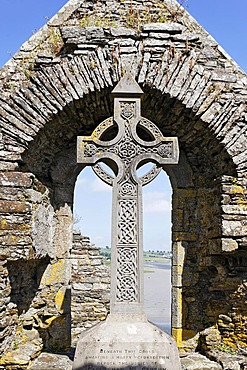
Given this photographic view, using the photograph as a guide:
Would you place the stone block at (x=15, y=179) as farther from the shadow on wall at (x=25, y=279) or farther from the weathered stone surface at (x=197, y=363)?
the weathered stone surface at (x=197, y=363)

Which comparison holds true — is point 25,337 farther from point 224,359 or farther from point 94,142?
point 94,142

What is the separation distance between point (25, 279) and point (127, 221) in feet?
8.88

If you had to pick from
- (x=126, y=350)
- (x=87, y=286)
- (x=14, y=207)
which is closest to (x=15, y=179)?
(x=14, y=207)

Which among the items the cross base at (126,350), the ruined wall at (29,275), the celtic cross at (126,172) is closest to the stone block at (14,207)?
the ruined wall at (29,275)

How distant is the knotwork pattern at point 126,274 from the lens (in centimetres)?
440

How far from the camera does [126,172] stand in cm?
467

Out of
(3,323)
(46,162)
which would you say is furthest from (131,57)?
(3,323)

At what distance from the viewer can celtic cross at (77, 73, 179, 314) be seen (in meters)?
4.43

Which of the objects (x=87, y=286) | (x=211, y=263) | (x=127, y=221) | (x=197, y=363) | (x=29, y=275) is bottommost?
(x=197, y=363)

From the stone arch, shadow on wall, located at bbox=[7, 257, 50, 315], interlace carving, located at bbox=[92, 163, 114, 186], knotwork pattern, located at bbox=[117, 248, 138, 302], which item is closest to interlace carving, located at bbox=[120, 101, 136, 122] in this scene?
interlace carving, located at bbox=[92, 163, 114, 186]

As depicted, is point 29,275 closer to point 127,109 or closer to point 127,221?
point 127,221

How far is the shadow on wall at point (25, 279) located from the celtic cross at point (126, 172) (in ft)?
6.67

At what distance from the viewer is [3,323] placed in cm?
588

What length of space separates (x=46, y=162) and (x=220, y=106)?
107 inches
